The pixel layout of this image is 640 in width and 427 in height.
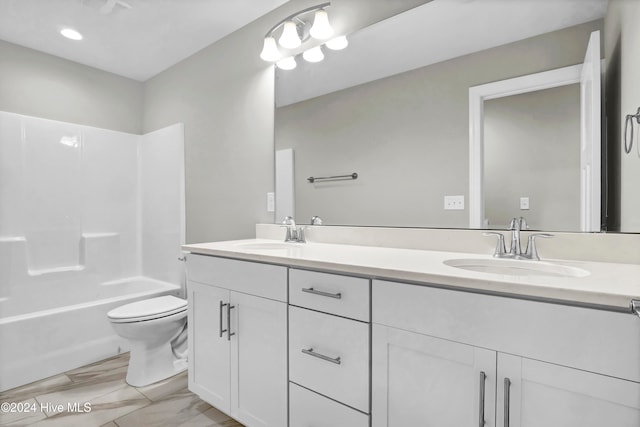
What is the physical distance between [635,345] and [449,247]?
31.0 inches

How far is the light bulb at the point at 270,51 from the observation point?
205 centimetres

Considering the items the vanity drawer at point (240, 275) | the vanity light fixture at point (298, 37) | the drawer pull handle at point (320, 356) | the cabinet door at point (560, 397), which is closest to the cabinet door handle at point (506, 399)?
the cabinet door at point (560, 397)

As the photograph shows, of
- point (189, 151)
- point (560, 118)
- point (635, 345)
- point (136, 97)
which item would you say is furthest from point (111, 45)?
point (635, 345)

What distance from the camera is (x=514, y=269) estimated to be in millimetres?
1215

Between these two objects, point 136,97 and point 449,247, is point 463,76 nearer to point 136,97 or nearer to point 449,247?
point 449,247

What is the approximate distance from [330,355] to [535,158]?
107 cm

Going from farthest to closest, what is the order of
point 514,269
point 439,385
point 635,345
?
point 514,269
point 439,385
point 635,345

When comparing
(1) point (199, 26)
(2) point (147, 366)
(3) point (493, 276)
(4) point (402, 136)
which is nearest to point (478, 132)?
(4) point (402, 136)

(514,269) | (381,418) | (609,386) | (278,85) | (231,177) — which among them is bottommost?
(381,418)

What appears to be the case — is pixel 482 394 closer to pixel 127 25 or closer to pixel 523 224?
pixel 523 224

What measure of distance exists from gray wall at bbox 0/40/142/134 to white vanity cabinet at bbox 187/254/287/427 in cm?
197

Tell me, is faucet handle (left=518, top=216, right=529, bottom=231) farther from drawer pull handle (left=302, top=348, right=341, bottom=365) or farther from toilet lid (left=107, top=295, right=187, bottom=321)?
toilet lid (left=107, top=295, right=187, bottom=321)

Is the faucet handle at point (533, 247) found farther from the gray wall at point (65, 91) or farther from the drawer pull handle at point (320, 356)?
the gray wall at point (65, 91)

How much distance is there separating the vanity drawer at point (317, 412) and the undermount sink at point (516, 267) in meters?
0.61
